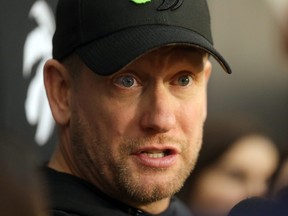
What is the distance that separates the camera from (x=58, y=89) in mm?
2092

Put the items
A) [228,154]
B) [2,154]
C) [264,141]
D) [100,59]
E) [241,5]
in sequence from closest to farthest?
[2,154] < [100,59] < [228,154] < [264,141] < [241,5]

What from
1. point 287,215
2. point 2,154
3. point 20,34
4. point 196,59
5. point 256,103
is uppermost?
point 2,154

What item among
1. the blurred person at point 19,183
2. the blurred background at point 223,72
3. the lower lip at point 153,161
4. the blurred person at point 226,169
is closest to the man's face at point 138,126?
the lower lip at point 153,161

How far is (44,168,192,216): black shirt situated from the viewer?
1926mm

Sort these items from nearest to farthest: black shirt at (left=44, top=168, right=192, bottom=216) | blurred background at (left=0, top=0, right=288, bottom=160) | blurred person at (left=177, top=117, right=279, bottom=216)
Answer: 1. black shirt at (left=44, top=168, right=192, bottom=216)
2. blurred person at (left=177, top=117, right=279, bottom=216)
3. blurred background at (left=0, top=0, right=288, bottom=160)

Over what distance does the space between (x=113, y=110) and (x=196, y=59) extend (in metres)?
0.24

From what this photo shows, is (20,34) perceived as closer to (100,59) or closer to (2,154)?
(100,59)

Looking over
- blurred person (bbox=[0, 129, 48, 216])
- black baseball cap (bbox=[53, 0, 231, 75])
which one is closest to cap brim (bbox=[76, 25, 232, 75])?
black baseball cap (bbox=[53, 0, 231, 75])

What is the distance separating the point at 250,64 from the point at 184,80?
5.51 ft

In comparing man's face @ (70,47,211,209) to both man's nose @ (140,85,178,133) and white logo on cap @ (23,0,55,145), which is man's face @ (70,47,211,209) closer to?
man's nose @ (140,85,178,133)

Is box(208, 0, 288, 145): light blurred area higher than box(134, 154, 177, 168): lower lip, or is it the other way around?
box(134, 154, 177, 168): lower lip

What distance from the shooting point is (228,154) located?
2.72m

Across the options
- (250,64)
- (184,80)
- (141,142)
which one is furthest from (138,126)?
(250,64)

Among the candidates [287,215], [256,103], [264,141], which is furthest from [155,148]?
[256,103]
